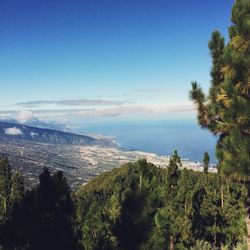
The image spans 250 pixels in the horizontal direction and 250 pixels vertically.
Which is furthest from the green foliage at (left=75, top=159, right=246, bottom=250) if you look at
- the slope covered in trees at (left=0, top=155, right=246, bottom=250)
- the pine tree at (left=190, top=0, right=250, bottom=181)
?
the pine tree at (left=190, top=0, right=250, bottom=181)

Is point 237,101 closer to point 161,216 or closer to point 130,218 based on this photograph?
point 130,218

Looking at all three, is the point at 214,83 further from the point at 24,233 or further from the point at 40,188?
the point at 24,233

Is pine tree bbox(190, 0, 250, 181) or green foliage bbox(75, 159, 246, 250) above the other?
pine tree bbox(190, 0, 250, 181)

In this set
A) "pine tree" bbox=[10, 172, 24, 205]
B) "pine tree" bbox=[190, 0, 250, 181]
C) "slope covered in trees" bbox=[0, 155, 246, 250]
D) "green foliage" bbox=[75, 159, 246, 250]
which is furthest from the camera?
"pine tree" bbox=[10, 172, 24, 205]

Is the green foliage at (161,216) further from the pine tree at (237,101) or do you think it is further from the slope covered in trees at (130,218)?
the pine tree at (237,101)

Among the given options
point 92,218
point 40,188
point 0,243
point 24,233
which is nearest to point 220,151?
point 40,188

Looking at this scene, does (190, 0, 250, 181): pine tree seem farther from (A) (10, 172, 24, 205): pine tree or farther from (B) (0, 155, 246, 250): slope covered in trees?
(A) (10, 172, 24, 205): pine tree

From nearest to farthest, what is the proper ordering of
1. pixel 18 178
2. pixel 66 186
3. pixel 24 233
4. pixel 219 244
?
pixel 66 186 < pixel 24 233 < pixel 219 244 < pixel 18 178

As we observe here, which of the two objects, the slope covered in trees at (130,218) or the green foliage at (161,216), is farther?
the green foliage at (161,216)

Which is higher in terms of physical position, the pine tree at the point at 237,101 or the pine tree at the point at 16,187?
the pine tree at the point at 237,101

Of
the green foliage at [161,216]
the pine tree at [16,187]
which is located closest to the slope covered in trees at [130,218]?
the green foliage at [161,216]

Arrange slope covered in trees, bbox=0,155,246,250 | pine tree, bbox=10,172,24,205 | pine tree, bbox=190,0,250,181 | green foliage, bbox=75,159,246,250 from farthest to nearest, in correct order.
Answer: pine tree, bbox=10,172,24,205, green foliage, bbox=75,159,246,250, slope covered in trees, bbox=0,155,246,250, pine tree, bbox=190,0,250,181
